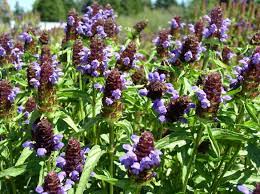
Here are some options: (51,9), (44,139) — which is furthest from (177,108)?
(51,9)

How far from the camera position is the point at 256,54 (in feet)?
15.0

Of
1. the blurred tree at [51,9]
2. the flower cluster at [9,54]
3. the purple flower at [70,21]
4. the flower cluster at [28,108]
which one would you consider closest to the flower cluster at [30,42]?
the flower cluster at [9,54]

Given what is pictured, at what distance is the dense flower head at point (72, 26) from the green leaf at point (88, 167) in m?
2.86

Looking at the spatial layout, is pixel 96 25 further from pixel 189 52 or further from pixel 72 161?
pixel 72 161

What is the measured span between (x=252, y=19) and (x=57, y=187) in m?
15.4

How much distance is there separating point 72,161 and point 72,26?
3334 millimetres

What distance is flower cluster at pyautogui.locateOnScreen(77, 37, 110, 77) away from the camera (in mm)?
5137

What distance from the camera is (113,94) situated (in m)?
4.55

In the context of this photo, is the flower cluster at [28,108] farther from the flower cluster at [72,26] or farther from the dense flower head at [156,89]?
the flower cluster at [72,26]

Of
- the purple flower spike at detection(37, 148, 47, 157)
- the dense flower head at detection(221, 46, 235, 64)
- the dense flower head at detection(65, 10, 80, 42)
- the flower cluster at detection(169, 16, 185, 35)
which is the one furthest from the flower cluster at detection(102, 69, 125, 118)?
the flower cluster at detection(169, 16, 185, 35)

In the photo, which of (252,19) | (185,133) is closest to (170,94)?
(185,133)

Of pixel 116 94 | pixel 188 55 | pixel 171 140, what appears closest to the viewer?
pixel 171 140

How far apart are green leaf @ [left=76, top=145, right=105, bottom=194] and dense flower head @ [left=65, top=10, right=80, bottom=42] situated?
2862 mm

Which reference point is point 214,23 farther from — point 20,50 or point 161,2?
point 161,2
